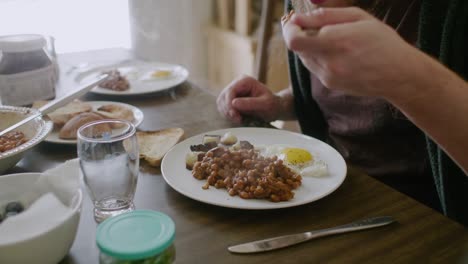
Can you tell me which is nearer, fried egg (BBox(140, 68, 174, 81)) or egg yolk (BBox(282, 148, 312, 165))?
egg yolk (BBox(282, 148, 312, 165))

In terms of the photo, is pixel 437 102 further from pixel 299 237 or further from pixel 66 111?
pixel 66 111

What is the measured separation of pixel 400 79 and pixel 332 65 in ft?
0.34

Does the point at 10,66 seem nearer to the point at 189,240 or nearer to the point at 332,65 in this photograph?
the point at 189,240

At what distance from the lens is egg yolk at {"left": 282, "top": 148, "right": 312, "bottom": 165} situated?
0.97 metres

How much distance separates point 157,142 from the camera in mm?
1070

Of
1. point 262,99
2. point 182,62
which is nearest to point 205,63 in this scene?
point 182,62

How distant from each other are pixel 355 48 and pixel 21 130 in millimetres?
730

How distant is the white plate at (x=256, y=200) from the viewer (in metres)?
0.81

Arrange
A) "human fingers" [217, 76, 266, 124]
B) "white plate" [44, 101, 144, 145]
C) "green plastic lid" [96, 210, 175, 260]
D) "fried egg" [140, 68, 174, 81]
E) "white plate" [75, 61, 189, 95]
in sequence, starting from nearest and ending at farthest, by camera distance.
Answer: "green plastic lid" [96, 210, 175, 260] < "white plate" [44, 101, 144, 145] < "human fingers" [217, 76, 266, 124] < "white plate" [75, 61, 189, 95] < "fried egg" [140, 68, 174, 81]

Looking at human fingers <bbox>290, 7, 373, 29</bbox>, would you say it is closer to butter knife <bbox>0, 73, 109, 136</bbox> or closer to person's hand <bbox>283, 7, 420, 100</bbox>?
person's hand <bbox>283, 7, 420, 100</bbox>

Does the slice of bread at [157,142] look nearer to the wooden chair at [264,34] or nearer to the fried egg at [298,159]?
the fried egg at [298,159]

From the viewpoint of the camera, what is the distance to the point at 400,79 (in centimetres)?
72

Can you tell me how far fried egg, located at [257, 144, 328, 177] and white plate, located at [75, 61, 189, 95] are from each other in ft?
1.69

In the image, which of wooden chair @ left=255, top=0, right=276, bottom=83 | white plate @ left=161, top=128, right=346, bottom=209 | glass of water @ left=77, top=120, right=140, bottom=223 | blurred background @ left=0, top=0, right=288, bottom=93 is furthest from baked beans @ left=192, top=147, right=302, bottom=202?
blurred background @ left=0, top=0, right=288, bottom=93
